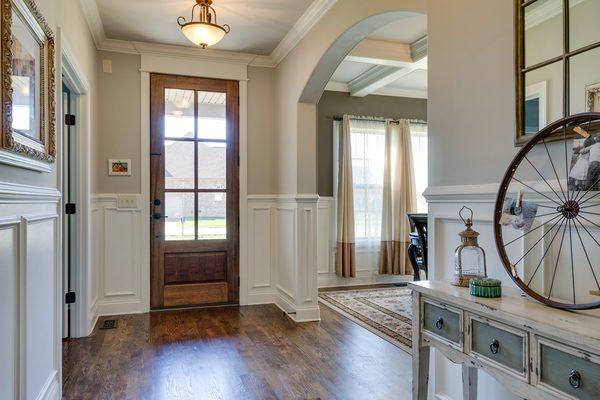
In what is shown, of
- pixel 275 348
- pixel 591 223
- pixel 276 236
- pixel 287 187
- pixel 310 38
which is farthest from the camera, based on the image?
pixel 276 236

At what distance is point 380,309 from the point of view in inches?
159

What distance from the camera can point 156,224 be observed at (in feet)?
13.1

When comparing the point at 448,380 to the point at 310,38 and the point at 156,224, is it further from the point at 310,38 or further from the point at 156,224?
the point at 156,224

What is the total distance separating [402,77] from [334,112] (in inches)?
36.0

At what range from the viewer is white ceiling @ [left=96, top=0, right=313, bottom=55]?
3131mm

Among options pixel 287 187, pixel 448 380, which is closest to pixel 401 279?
pixel 287 187

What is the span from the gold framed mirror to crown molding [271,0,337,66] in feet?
6.01

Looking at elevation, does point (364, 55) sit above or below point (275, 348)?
above

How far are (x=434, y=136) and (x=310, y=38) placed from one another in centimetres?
191

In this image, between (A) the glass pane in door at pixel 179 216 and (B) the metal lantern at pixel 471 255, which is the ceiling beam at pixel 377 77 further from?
(B) the metal lantern at pixel 471 255

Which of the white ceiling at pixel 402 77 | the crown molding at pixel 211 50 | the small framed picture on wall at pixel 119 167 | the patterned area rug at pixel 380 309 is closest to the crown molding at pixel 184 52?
the crown molding at pixel 211 50

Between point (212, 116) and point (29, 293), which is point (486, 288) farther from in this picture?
point (212, 116)

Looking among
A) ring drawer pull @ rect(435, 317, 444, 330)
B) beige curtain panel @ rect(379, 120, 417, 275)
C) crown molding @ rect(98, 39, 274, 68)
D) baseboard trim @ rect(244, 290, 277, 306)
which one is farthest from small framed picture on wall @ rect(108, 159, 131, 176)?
ring drawer pull @ rect(435, 317, 444, 330)

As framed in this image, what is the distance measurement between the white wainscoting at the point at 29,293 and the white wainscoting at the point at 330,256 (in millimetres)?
3329
